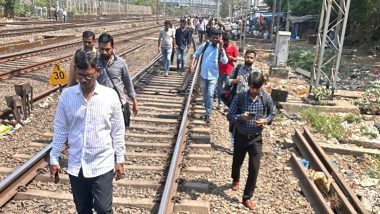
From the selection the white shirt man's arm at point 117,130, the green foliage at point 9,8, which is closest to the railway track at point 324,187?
the white shirt man's arm at point 117,130

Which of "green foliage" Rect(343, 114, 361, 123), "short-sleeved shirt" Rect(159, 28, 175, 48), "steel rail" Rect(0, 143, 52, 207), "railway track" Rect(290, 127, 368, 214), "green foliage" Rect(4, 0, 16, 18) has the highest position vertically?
"green foliage" Rect(4, 0, 16, 18)

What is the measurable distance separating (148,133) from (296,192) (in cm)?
290

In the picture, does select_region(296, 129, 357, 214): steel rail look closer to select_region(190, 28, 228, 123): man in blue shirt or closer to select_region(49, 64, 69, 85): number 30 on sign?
select_region(190, 28, 228, 123): man in blue shirt

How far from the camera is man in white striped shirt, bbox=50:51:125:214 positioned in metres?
3.20

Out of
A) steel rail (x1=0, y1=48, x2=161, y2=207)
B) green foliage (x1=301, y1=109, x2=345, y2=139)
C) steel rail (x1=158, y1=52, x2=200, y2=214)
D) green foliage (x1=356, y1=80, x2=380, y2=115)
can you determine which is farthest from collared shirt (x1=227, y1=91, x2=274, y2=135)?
green foliage (x1=356, y1=80, x2=380, y2=115)

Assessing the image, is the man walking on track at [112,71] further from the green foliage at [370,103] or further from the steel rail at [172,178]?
the green foliage at [370,103]

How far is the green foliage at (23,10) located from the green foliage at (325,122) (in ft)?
142

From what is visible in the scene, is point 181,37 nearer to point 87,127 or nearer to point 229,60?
point 229,60

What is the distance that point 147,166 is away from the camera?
19.0 ft

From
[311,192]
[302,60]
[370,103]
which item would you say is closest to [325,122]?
[370,103]

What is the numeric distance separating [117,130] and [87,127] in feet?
0.96

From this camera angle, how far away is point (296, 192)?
5.68m

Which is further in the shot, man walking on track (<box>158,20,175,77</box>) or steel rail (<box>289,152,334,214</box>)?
man walking on track (<box>158,20,175,77</box>)

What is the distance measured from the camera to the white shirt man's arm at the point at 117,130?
11.2ft
